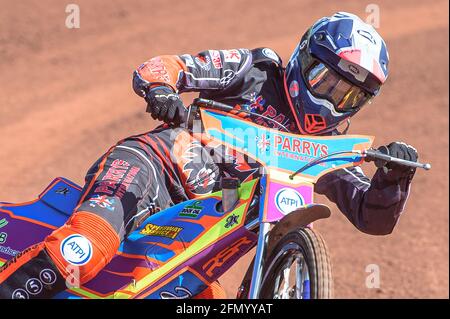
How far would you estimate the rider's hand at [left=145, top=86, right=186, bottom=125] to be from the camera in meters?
4.48

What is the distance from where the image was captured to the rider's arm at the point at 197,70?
197 inches

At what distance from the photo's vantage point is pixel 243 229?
4461 mm

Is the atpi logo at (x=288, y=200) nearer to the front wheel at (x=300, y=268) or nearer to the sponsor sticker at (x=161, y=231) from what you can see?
the front wheel at (x=300, y=268)

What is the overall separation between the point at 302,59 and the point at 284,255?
1457mm

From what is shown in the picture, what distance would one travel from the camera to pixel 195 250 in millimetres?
4594

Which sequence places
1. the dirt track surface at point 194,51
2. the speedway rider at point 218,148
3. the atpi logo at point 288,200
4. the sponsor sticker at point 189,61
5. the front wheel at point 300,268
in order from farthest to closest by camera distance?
the dirt track surface at point 194,51
the sponsor sticker at point 189,61
the speedway rider at point 218,148
the atpi logo at point 288,200
the front wheel at point 300,268

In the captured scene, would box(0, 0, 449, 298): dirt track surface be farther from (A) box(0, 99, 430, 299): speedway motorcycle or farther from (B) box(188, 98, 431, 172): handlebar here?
(B) box(188, 98, 431, 172): handlebar

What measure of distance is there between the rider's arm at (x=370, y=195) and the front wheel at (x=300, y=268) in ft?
2.69

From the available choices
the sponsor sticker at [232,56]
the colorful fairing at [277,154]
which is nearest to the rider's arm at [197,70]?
the sponsor sticker at [232,56]

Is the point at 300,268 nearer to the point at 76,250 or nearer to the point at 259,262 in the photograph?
the point at 259,262

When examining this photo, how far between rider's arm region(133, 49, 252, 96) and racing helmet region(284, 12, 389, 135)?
0.34 m
